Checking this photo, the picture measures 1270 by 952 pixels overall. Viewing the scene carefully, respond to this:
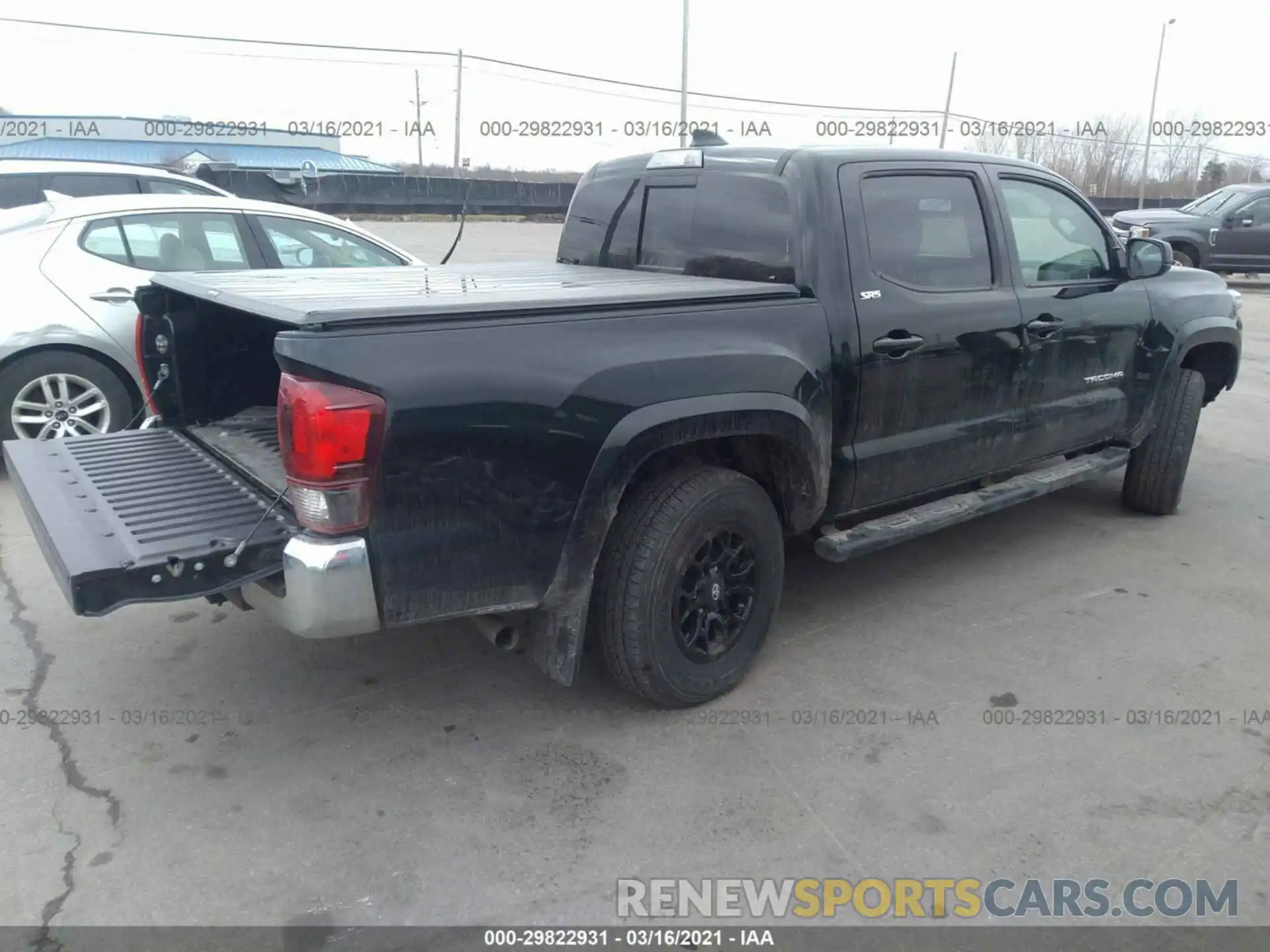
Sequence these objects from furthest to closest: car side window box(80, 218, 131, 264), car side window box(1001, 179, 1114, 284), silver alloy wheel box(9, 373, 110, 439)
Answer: car side window box(80, 218, 131, 264) → silver alloy wheel box(9, 373, 110, 439) → car side window box(1001, 179, 1114, 284)

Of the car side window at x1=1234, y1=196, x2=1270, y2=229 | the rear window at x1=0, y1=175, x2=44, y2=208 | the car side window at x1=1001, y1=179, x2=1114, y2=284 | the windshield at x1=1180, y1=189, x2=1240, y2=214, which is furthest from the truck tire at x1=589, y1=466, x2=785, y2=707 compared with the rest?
the windshield at x1=1180, y1=189, x2=1240, y2=214

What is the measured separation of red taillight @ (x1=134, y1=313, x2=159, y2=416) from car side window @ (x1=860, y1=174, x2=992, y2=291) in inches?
111

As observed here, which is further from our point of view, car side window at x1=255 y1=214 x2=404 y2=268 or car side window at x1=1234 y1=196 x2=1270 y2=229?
car side window at x1=1234 y1=196 x2=1270 y2=229

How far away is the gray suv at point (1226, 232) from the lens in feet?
55.0

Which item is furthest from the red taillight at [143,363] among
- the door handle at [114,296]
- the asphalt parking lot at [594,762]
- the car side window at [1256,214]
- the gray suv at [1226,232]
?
the car side window at [1256,214]

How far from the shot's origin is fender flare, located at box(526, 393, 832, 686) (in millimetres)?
3078

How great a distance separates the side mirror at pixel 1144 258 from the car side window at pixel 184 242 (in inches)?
198

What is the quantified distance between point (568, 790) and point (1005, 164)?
11.1 ft

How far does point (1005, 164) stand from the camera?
4.59 metres

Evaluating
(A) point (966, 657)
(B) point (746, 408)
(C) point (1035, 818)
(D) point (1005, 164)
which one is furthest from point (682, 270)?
(C) point (1035, 818)

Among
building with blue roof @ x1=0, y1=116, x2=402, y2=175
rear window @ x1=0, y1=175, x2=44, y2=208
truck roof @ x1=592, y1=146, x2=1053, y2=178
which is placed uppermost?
building with blue roof @ x1=0, y1=116, x2=402, y2=175

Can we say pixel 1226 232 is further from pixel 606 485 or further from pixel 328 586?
pixel 328 586

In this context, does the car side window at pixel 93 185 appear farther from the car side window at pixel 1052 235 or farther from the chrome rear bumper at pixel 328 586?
the car side window at pixel 1052 235

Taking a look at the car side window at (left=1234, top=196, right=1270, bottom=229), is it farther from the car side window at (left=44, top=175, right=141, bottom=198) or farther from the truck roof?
the car side window at (left=44, top=175, right=141, bottom=198)
